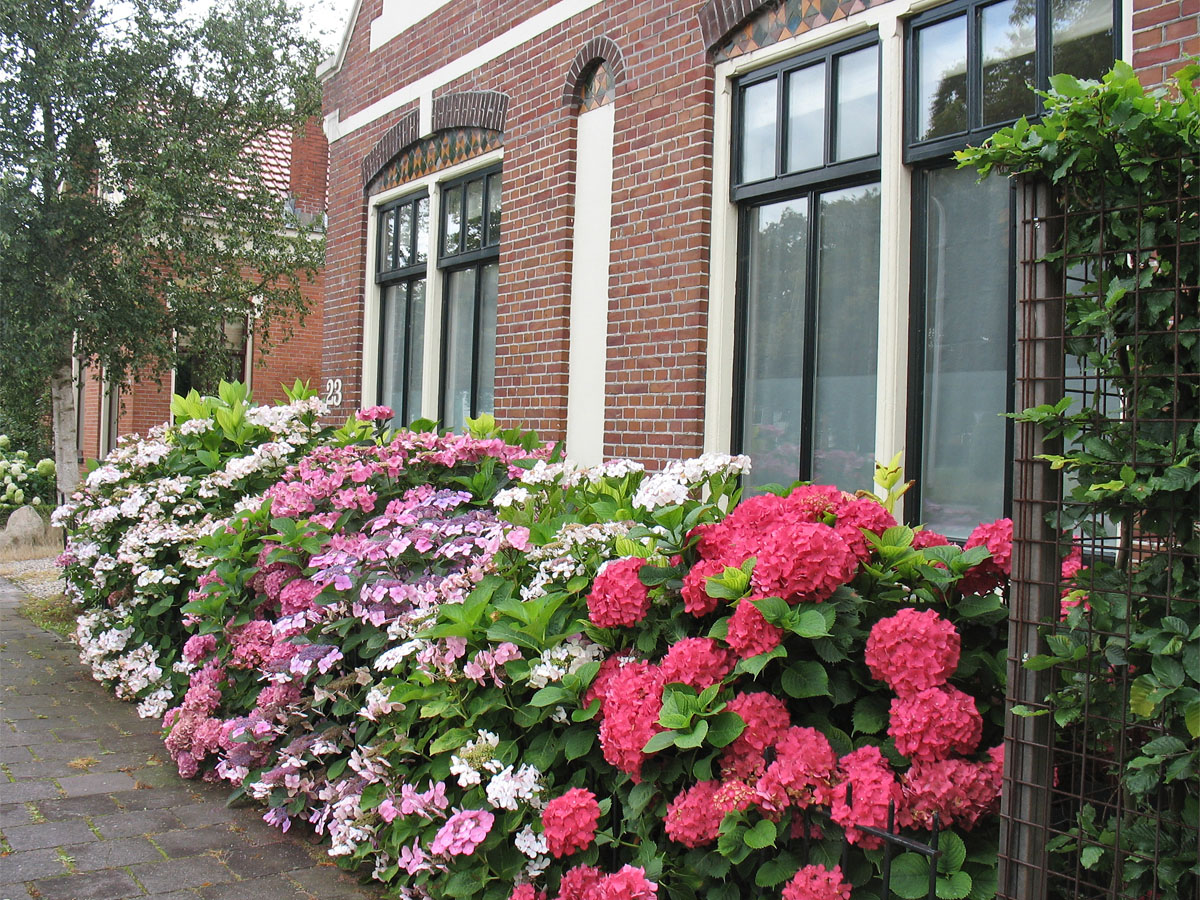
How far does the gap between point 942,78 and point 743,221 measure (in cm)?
135

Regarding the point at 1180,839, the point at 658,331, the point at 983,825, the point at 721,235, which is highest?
the point at 721,235

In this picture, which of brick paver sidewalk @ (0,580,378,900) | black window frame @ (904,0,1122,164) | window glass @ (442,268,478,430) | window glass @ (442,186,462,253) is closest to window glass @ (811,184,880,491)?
black window frame @ (904,0,1122,164)

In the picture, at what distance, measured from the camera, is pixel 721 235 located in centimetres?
577

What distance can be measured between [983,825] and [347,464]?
332 centimetres

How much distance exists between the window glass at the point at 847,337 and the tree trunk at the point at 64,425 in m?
10.00

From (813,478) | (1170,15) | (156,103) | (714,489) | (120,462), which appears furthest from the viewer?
(156,103)

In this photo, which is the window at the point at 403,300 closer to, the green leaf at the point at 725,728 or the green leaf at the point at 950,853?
the green leaf at the point at 725,728

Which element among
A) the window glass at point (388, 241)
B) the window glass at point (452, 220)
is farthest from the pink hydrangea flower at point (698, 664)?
the window glass at point (388, 241)

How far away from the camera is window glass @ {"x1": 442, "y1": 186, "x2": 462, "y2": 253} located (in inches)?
327

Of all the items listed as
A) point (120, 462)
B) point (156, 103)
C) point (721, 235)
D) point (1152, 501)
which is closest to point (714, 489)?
point (1152, 501)

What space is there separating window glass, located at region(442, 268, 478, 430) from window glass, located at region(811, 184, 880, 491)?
3570 millimetres

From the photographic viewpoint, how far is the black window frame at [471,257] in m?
7.89

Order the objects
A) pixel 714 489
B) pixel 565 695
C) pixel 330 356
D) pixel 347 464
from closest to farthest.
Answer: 1. pixel 565 695
2. pixel 714 489
3. pixel 347 464
4. pixel 330 356

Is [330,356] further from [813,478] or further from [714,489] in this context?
[714,489]
